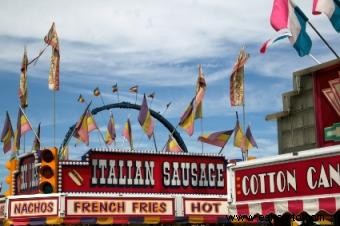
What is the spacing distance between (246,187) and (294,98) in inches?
115

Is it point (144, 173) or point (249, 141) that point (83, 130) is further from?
point (249, 141)

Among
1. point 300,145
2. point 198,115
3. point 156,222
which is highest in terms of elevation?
point 198,115

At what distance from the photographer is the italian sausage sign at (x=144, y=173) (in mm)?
32656

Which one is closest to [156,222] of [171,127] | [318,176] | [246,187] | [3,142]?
[3,142]

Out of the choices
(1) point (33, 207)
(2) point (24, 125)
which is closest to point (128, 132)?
(2) point (24, 125)

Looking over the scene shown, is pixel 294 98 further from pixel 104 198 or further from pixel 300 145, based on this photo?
pixel 104 198

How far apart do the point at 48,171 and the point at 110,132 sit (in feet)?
63.5

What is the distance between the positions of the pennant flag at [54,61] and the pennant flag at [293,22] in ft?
73.5

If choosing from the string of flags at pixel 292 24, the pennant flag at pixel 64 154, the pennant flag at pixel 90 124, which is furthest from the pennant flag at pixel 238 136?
the string of flags at pixel 292 24

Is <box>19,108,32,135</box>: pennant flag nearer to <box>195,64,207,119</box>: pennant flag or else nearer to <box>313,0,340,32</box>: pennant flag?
<box>195,64,207,119</box>: pennant flag

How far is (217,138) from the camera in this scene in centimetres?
3669

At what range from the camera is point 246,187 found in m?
16.8

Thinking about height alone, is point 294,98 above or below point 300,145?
above

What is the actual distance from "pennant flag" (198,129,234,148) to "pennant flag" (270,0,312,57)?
19.8m
